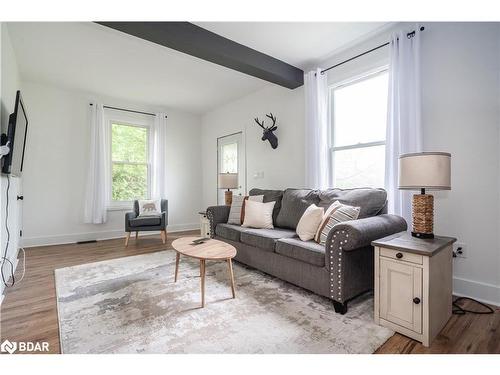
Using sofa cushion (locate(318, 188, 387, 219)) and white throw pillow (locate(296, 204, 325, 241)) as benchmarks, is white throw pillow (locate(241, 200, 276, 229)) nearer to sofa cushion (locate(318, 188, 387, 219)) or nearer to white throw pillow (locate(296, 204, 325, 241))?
white throw pillow (locate(296, 204, 325, 241))

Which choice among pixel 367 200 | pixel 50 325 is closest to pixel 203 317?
pixel 50 325

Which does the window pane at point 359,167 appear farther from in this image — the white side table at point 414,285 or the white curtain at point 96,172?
the white curtain at point 96,172

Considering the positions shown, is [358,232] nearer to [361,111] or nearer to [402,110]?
[402,110]

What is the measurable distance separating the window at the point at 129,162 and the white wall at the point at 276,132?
1.43m

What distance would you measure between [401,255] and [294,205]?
4.64 ft

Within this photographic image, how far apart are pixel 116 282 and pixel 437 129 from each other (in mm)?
3404

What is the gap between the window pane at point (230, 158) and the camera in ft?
15.5

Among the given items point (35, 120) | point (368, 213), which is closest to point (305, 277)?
point (368, 213)

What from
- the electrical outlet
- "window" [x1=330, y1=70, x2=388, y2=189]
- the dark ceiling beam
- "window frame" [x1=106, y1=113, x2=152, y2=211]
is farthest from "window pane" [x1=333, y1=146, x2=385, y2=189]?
"window frame" [x1=106, y1=113, x2=152, y2=211]

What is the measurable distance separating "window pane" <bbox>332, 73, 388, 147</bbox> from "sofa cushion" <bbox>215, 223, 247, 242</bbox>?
1679mm

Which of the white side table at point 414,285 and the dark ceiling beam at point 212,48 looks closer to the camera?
the white side table at point 414,285

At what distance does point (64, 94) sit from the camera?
4090mm

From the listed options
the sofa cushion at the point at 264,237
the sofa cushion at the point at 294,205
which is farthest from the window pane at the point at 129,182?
the sofa cushion at the point at 294,205
